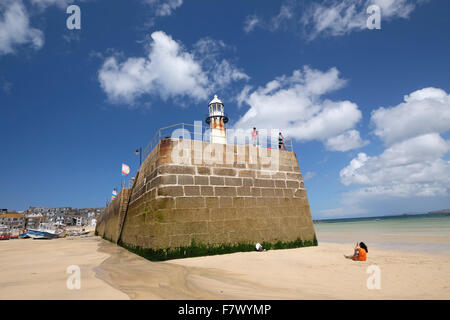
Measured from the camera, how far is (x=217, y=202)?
8.16 meters

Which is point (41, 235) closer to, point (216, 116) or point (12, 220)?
point (216, 116)

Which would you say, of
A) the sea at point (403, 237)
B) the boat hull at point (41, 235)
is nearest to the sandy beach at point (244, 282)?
the sea at point (403, 237)

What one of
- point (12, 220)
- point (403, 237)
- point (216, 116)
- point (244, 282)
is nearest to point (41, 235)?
point (216, 116)

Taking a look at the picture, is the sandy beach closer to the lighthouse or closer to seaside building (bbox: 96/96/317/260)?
seaside building (bbox: 96/96/317/260)

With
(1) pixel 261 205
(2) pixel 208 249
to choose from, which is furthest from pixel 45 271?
(1) pixel 261 205

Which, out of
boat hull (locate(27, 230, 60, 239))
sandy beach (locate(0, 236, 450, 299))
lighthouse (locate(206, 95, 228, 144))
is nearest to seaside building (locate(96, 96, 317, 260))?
sandy beach (locate(0, 236, 450, 299))

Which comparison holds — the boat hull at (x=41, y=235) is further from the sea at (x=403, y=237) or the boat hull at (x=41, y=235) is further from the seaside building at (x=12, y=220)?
the seaside building at (x=12, y=220)

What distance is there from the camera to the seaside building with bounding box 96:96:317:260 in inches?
289

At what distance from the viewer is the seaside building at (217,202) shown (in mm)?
7332

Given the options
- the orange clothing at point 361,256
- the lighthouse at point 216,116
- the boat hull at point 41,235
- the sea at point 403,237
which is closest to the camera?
the orange clothing at point 361,256

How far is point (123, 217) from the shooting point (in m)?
A: 13.2
